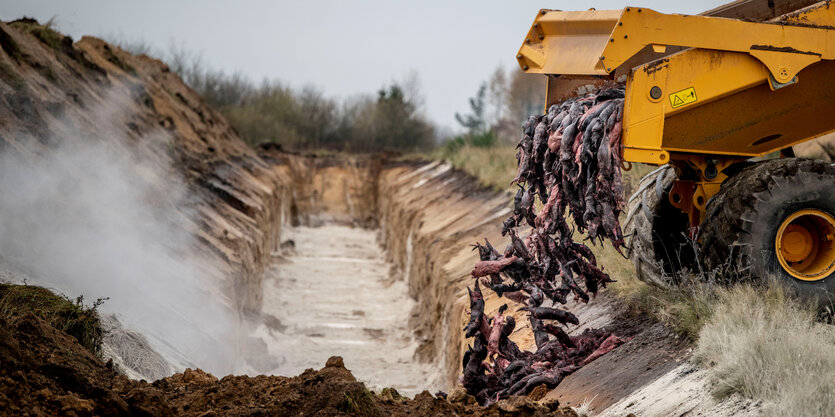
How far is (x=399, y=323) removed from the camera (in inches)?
690

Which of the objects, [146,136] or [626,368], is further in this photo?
[146,136]

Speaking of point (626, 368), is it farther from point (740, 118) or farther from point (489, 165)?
point (489, 165)

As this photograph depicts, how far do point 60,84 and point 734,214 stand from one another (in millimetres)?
13821

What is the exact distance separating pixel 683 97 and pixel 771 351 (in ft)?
6.96

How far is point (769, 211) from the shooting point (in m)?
6.65

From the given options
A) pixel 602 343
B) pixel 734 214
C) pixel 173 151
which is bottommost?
pixel 602 343

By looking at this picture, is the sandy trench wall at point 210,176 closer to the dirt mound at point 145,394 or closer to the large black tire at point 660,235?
the large black tire at point 660,235

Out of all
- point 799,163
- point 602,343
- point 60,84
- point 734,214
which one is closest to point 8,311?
point 602,343

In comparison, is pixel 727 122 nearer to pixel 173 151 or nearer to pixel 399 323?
pixel 399 323

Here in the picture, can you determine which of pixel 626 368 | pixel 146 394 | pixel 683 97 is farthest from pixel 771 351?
pixel 146 394

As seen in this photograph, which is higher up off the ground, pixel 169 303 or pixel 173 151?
pixel 173 151

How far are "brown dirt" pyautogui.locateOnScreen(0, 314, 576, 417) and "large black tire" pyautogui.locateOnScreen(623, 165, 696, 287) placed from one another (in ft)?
8.65

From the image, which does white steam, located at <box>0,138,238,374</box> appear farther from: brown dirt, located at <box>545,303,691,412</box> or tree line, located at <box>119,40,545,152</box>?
tree line, located at <box>119,40,545,152</box>

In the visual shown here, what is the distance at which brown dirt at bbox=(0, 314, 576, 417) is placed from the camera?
5.16 m
